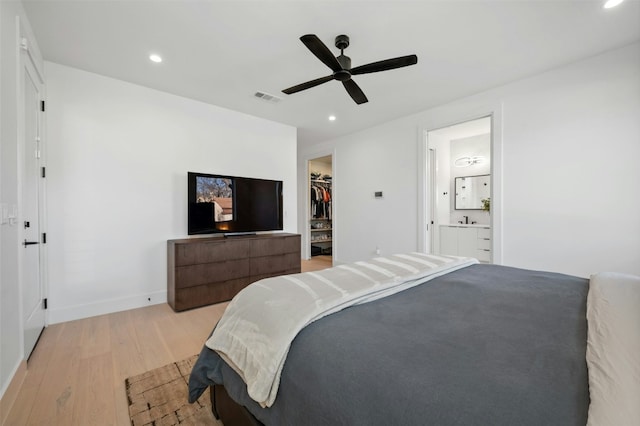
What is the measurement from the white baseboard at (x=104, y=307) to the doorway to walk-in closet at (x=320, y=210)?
3.30m

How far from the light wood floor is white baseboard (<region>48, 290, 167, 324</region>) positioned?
3.0 inches

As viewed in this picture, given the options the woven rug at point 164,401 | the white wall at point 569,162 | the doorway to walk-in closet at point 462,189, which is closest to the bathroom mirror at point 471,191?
the doorway to walk-in closet at point 462,189

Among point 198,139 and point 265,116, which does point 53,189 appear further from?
point 265,116

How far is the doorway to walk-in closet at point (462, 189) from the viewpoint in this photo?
4539mm

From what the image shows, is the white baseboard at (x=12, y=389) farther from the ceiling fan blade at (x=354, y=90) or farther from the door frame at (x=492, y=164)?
the door frame at (x=492, y=164)

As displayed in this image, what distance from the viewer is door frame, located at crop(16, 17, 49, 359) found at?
1792 millimetres

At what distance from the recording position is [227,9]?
1.95 m

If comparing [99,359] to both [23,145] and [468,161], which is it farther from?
[468,161]

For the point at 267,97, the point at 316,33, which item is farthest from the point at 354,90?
the point at 267,97

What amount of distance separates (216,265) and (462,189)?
4718 millimetres

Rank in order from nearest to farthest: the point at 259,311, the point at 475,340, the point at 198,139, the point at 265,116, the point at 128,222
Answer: the point at 475,340
the point at 259,311
the point at 128,222
the point at 198,139
the point at 265,116

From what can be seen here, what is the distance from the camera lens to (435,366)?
723 mm

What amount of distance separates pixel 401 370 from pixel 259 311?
0.61m

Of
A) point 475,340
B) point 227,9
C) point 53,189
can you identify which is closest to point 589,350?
point 475,340
